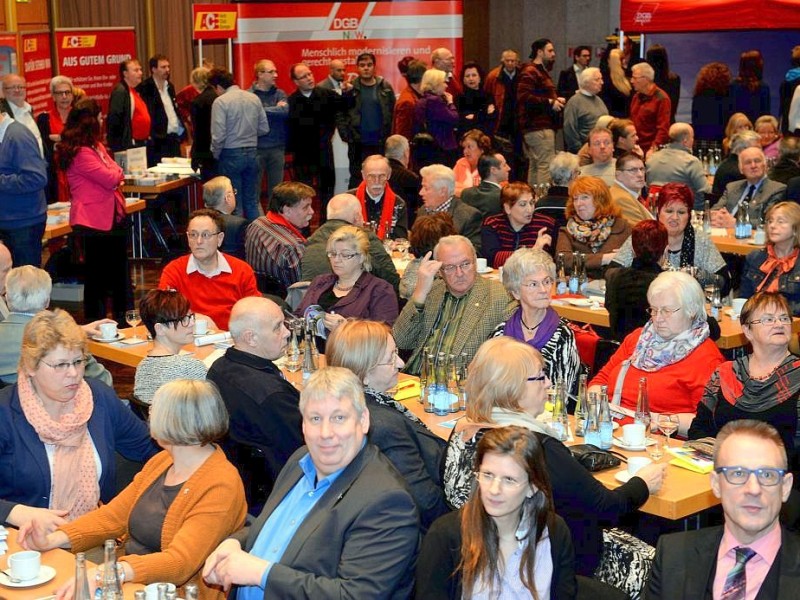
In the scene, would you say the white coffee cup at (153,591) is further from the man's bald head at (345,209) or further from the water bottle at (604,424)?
the man's bald head at (345,209)

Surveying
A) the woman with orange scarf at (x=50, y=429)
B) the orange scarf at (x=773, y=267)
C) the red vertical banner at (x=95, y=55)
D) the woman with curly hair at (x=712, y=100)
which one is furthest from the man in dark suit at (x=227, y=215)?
the woman with curly hair at (x=712, y=100)

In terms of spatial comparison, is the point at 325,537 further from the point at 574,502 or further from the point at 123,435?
the point at 123,435

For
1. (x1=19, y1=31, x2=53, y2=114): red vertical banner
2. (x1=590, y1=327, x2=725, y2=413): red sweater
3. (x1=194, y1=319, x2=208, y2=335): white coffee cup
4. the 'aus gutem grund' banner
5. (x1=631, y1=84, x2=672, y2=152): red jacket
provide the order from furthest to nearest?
the 'aus gutem grund' banner
(x1=19, y1=31, x2=53, y2=114): red vertical banner
(x1=631, y1=84, x2=672, y2=152): red jacket
(x1=194, y1=319, x2=208, y2=335): white coffee cup
(x1=590, y1=327, x2=725, y2=413): red sweater

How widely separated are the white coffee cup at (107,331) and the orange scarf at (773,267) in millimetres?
3671

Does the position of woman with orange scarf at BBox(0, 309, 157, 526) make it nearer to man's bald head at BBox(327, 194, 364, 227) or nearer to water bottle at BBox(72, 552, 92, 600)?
water bottle at BBox(72, 552, 92, 600)

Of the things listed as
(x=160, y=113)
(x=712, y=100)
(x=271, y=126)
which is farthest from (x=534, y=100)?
(x=160, y=113)

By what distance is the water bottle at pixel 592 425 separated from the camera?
503 centimetres

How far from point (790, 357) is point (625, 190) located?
13.2 ft

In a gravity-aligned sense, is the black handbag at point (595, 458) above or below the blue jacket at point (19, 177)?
below

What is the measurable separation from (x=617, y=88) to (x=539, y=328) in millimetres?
9070

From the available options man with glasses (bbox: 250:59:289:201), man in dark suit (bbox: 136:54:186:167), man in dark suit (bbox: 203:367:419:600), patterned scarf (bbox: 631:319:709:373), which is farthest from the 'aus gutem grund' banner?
man in dark suit (bbox: 203:367:419:600)

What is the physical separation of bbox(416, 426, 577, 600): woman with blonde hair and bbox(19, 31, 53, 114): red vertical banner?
10698 mm

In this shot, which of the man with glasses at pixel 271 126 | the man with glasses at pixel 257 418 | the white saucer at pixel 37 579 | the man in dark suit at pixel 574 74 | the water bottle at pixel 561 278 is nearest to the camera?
the white saucer at pixel 37 579

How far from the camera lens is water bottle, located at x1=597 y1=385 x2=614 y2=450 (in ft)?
16.4
